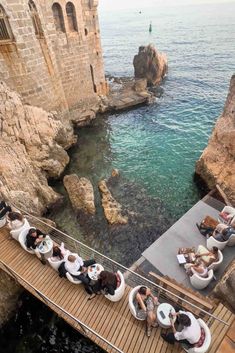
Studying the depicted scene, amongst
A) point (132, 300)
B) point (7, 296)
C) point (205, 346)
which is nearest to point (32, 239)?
point (7, 296)

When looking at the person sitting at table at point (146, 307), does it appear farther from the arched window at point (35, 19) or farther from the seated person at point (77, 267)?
the arched window at point (35, 19)

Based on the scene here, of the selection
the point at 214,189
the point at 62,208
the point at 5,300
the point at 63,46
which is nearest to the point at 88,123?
the point at 63,46

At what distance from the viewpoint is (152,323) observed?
25.2 feet

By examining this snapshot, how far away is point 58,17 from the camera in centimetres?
2217

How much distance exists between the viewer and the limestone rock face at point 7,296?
1102cm

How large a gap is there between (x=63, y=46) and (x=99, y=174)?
13777mm

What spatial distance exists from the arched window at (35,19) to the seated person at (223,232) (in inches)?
764

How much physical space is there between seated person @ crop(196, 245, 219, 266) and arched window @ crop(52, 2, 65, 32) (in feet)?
76.6

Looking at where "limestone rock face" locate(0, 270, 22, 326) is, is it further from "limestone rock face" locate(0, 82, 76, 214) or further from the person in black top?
"limestone rock face" locate(0, 82, 76, 214)

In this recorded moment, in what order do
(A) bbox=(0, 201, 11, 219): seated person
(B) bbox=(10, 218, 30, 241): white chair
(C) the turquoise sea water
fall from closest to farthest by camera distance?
(B) bbox=(10, 218, 30, 241): white chair → (A) bbox=(0, 201, 11, 219): seated person → (C) the turquoise sea water

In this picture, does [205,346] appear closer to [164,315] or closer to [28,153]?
[164,315]

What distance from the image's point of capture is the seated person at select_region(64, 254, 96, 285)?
897 cm

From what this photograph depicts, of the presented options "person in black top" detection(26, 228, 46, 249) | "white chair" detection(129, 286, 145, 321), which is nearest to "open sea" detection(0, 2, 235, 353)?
"person in black top" detection(26, 228, 46, 249)

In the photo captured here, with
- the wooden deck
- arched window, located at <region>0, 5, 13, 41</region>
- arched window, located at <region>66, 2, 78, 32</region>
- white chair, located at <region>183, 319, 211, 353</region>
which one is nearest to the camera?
white chair, located at <region>183, 319, 211, 353</region>
